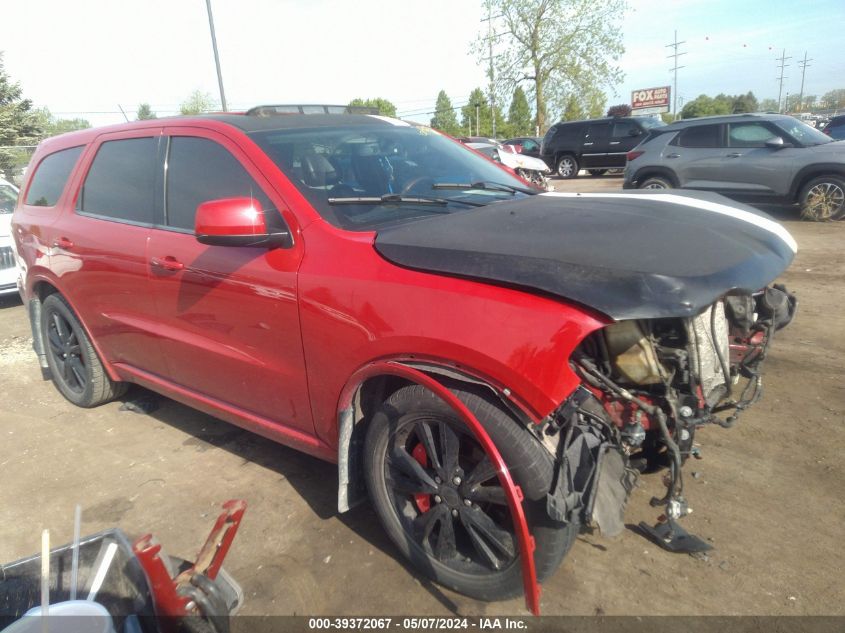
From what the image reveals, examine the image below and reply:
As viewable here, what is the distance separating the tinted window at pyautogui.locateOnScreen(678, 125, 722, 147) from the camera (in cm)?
1020

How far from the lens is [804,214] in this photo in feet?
31.6

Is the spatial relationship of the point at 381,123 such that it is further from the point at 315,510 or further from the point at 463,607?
the point at 463,607

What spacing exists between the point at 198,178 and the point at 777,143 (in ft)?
30.6

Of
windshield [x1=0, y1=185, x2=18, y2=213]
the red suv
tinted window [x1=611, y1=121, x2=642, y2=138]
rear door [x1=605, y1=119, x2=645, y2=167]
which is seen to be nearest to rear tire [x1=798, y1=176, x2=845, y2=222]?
the red suv

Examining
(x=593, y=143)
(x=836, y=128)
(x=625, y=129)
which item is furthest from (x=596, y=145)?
(x=836, y=128)

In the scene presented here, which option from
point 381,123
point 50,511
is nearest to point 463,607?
point 50,511

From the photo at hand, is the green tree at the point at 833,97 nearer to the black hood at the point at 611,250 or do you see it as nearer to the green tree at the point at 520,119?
the green tree at the point at 520,119

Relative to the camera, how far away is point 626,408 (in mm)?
2238

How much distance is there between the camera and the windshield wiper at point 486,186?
3.14 m

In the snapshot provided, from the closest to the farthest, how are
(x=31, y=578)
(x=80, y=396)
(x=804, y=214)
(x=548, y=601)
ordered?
1. (x=31, y=578)
2. (x=548, y=601)
3. (x=80, y=396)
4. (x=804, y=214)

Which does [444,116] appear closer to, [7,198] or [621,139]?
[621,139]

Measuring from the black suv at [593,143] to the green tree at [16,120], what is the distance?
813 inches

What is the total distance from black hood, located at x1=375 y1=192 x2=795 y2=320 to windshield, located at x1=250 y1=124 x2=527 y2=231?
194 millimetres

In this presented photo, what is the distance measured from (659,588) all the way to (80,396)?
3.93 meters
